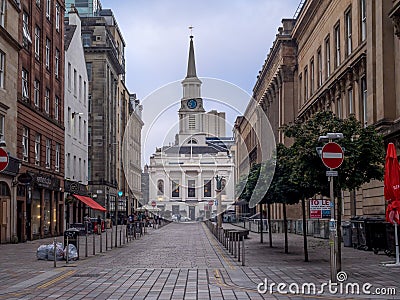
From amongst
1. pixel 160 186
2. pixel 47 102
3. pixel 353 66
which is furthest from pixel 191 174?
pixel 353 66

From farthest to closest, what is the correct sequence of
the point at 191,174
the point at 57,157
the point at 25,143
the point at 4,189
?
1. the point at 191,174
2. the point at 57,157
3. the point at 25,143
4. the point at 4,189

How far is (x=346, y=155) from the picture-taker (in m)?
19.1

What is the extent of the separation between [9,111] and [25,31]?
692 cm

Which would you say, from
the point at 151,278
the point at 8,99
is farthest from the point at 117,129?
the point at 151,278

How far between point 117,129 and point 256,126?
773 inches

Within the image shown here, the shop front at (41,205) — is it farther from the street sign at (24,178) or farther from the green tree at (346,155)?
the green tree at (346,155)

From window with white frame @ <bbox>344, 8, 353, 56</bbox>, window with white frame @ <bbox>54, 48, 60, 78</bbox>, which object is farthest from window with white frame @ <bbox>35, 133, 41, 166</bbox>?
window with white frame @ <bbox>344, 8, 353, 56</bbox>

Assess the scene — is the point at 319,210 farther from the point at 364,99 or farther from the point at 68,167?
the point at 68,167

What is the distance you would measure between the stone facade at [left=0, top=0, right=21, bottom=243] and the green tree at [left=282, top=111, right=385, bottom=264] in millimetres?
19804

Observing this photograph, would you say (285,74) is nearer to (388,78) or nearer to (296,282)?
(388,78)

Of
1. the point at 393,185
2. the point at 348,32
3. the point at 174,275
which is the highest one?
the point at 348,32

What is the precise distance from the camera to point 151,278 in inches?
705

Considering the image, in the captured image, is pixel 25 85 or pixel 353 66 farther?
pixel 25 85

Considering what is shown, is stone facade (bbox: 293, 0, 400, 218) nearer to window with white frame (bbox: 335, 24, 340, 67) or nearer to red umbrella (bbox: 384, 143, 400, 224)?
window with white frame (bbox: 335, 24, 340, 67)
